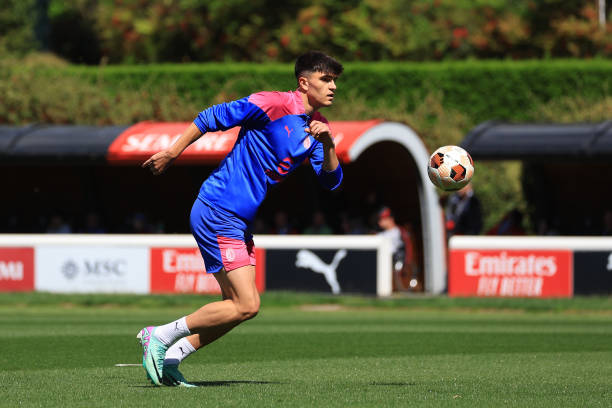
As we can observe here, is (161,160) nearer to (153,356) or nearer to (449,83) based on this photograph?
(153,356)

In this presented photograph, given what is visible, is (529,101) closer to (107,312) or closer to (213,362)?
(107,312)

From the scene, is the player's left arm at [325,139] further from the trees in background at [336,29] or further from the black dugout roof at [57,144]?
the trees in background at [336,29]

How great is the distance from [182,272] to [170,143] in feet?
8.77

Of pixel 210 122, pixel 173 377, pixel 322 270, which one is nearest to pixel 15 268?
pixel 322 270

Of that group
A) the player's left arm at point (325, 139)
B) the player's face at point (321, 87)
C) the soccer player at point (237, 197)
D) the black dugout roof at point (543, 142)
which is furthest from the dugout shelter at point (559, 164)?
the soccer player at point (237, 197)

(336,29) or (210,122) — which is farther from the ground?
(336,29)

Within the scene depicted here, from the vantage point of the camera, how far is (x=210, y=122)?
810cm

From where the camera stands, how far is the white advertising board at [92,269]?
70.5 feet

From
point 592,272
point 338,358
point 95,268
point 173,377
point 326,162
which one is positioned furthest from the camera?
point 95,268

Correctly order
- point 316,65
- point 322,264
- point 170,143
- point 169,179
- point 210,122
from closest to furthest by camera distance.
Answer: point 210,122 < point 316,65 < point 322,264 < point 170,143 < point 169,179

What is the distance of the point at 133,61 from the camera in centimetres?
4472

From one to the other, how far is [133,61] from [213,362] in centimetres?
3510

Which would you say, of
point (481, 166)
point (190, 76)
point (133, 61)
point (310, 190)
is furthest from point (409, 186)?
point (133, 61)

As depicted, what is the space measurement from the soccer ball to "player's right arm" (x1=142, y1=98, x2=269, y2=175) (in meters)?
2.07
